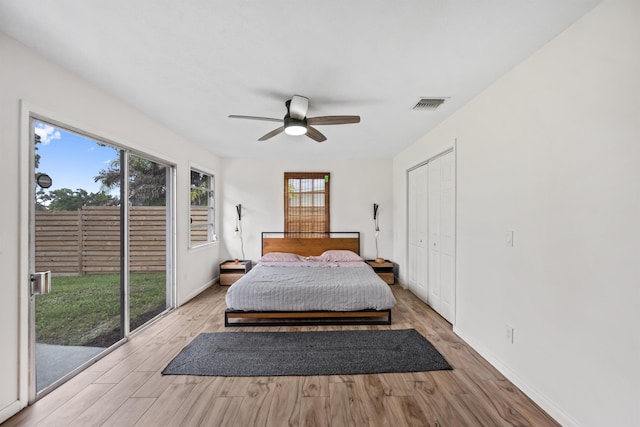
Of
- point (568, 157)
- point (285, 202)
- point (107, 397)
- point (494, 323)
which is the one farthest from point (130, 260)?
point (568, 157)

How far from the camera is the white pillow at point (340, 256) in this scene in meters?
4.63

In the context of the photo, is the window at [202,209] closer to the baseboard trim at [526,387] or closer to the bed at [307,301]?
the bed at [307,301]

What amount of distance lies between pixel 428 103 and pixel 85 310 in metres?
3.95

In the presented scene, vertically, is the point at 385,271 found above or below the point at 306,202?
below

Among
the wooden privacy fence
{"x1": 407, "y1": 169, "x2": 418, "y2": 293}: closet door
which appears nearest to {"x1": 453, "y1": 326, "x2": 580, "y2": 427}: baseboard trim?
{"x1": 407, "y1": 169, "x2": 418, "y2": 293}: closet door

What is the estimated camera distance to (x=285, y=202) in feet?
16.8

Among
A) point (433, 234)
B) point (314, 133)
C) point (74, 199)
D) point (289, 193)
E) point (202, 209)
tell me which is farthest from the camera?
point (289, 193)

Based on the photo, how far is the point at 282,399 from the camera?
186 centimetres

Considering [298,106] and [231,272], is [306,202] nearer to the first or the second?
[231,272]

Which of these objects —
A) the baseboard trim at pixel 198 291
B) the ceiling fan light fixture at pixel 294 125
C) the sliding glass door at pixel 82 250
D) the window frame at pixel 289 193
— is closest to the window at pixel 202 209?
the baseboard trim at pixel 198 291

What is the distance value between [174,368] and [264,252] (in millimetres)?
2863

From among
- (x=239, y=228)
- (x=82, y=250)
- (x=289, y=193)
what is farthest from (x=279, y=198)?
(x=82, y=250)

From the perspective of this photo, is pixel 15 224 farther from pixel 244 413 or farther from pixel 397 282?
pixel 397 282

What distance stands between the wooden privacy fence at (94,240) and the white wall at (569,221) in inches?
146
